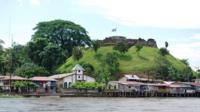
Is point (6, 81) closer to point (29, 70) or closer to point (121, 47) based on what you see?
point (29, 70)

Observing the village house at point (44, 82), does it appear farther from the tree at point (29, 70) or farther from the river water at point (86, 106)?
the river water at point (86, 106)

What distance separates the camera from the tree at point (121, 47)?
463 feet

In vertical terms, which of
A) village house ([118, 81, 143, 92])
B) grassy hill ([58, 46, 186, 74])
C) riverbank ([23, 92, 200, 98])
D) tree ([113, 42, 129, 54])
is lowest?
riverbank ([23, 92, 200, 98])

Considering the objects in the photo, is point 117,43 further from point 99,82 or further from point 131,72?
point 99,82

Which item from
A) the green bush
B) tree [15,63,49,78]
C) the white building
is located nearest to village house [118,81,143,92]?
the white building

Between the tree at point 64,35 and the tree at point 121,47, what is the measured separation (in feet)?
40.9

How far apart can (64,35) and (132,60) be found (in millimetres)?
22843

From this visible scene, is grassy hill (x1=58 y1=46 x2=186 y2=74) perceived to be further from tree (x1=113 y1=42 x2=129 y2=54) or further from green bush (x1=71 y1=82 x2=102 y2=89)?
green bush (x1=71 y1=82 x2=102 y2=89)

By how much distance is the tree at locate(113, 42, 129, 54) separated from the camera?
141000 mm

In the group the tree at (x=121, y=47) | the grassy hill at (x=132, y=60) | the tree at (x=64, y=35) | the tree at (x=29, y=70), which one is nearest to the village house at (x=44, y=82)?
the tree at (x=29, y=70)

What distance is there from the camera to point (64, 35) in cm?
15162

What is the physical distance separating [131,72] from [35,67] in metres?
26.9

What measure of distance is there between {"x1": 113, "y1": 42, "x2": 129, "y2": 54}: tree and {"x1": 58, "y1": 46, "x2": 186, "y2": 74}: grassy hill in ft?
4.93

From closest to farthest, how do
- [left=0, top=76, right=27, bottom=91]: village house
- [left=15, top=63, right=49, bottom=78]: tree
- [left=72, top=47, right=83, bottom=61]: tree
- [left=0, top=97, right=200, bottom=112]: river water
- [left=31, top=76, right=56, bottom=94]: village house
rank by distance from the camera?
[left=0, top=97, right=200, bottom=112]: river water → [left=0, top=76, right=27, bottom=91]: village house → [left=31, top=76, right=56, bottom=94]: village house → [left=15, top=63, right=49, bottom=78]: tree → [left=72, top=47, right=83, bottom=61]: tree
